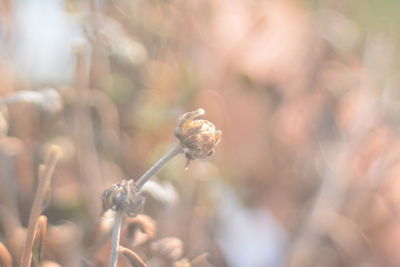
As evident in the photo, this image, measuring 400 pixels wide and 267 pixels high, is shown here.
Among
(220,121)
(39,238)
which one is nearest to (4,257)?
(39,238)

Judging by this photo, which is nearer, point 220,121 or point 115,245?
point 115,245

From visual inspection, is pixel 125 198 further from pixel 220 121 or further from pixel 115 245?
pixel 220 121

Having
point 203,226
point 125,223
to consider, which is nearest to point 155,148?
point 203,226

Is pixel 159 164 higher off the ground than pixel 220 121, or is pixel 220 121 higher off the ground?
pixel 220 121

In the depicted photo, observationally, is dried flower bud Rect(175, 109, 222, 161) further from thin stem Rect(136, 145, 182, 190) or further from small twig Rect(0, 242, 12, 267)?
small twig Rect(0, 242, 12, 267)

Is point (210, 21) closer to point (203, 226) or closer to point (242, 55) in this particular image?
point (242, 55)

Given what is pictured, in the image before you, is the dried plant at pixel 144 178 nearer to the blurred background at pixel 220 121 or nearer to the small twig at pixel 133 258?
the small twig at pixel 133 258

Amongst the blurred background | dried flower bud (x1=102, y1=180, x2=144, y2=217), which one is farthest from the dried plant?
the blurred background
